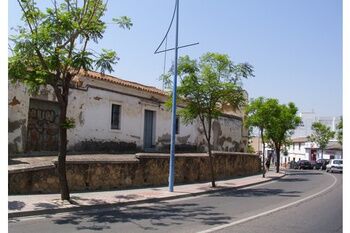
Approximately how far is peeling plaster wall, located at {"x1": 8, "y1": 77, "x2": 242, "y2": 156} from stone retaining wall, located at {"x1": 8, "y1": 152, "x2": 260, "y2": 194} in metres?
3.41

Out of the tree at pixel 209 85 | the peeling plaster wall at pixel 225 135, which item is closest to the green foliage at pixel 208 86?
the tree at pixel 209 85

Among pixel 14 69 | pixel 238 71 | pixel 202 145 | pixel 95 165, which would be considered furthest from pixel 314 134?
pixel 14 69

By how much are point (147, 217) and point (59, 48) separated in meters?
5.61

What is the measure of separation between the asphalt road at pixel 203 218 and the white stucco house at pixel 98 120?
708 cm

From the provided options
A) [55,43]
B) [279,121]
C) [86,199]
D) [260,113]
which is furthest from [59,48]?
[279,121]

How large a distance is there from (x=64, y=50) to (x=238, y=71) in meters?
9.73

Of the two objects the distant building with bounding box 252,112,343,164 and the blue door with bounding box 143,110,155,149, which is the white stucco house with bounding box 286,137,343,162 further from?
the blue door with bounding box 143,110,155,149

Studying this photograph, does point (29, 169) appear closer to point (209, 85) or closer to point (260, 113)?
point (209, 85)

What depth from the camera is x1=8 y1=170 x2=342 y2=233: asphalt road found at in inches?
404

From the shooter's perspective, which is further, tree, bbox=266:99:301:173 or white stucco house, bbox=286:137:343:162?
white stucco house, bbox=286:137:343:162

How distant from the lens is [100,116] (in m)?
23.1

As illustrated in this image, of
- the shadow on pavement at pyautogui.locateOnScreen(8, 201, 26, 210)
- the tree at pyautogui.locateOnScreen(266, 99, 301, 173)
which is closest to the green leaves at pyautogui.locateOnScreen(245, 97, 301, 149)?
the tree at pyautogui.locateOnScreen(266, 99, 301, 173)

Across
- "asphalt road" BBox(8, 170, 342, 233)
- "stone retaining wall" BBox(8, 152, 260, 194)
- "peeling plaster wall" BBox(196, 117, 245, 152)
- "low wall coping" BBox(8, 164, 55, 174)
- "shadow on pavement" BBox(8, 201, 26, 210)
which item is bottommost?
"asphalt road" BBox(8, 170, 342, 233)

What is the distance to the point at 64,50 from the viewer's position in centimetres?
1356
